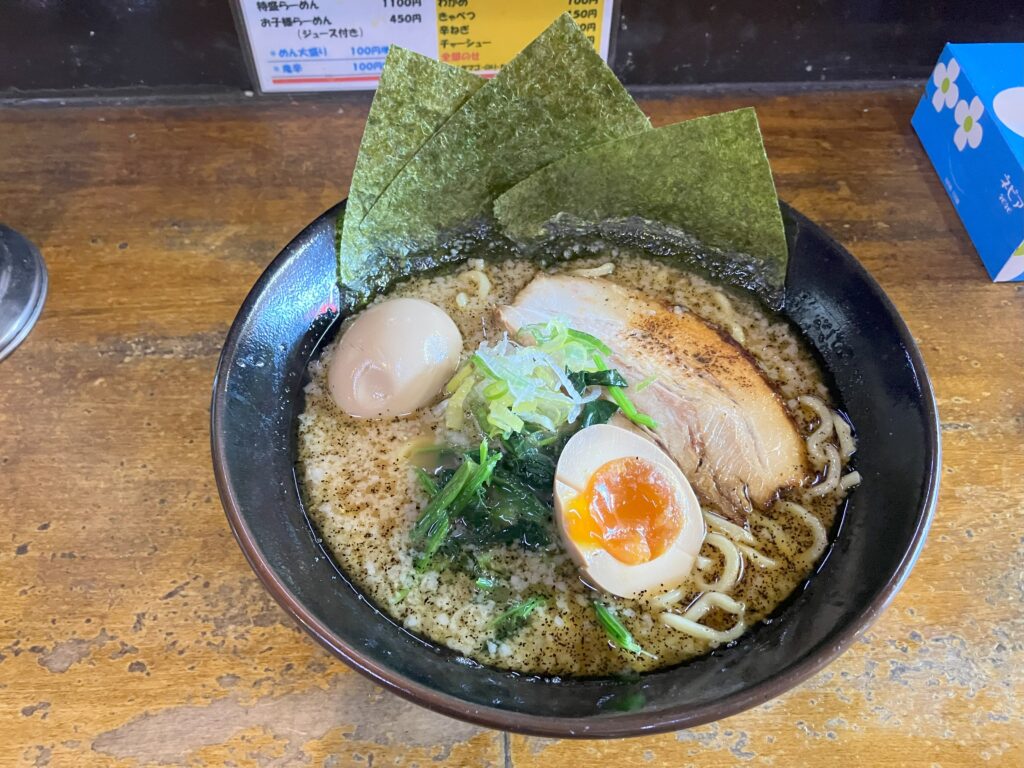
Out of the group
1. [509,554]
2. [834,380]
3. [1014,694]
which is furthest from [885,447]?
[509,554]

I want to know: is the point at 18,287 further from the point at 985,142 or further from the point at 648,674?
the point at 985,142

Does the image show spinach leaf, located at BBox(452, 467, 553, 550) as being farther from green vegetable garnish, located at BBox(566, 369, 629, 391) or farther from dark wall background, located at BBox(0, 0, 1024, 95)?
dark wall background, located at BBox(0, 0, 1024, 95)

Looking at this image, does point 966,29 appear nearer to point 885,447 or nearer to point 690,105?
point 690,105

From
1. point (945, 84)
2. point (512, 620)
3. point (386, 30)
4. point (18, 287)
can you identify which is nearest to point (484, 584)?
point (512, 620)

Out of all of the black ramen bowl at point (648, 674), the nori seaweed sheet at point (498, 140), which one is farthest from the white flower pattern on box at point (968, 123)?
the nori seaweed sheet at point (498, 140)

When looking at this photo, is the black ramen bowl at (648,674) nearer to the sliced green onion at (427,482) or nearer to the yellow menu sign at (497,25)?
the sliced green onion at (427,482)

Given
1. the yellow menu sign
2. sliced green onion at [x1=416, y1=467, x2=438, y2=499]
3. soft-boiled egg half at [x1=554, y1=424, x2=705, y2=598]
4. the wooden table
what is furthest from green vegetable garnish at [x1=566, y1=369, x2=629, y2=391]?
the yellow menu sign

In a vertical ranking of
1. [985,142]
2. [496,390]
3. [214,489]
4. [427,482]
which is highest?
[985,142]
